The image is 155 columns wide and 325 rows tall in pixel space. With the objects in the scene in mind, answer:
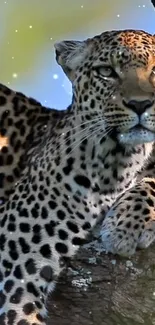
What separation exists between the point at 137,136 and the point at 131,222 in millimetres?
530

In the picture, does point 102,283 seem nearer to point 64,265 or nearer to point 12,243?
point 64,265

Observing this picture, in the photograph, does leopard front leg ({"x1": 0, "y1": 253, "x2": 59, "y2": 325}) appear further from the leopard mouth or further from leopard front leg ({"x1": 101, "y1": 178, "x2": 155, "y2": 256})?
the leopard mouth

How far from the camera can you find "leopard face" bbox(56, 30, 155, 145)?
620cm

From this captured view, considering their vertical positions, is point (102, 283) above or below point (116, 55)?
below

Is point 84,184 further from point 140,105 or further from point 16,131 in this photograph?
point 16,131

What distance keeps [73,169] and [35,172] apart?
317 mm

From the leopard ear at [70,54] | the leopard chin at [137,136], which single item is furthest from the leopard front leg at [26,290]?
the leopard ear at [70,54]

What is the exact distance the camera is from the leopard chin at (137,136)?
6.21m

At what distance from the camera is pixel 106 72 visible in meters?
6.57

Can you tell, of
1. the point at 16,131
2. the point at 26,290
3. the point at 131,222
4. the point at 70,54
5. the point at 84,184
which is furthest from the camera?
the point at 16,131

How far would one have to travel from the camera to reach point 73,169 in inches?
265

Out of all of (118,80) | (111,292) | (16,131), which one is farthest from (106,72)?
(111,292)

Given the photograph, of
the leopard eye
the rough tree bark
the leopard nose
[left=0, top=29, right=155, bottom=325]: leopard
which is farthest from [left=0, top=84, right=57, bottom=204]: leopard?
the leopard nose

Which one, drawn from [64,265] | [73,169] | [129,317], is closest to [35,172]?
[73,169]
